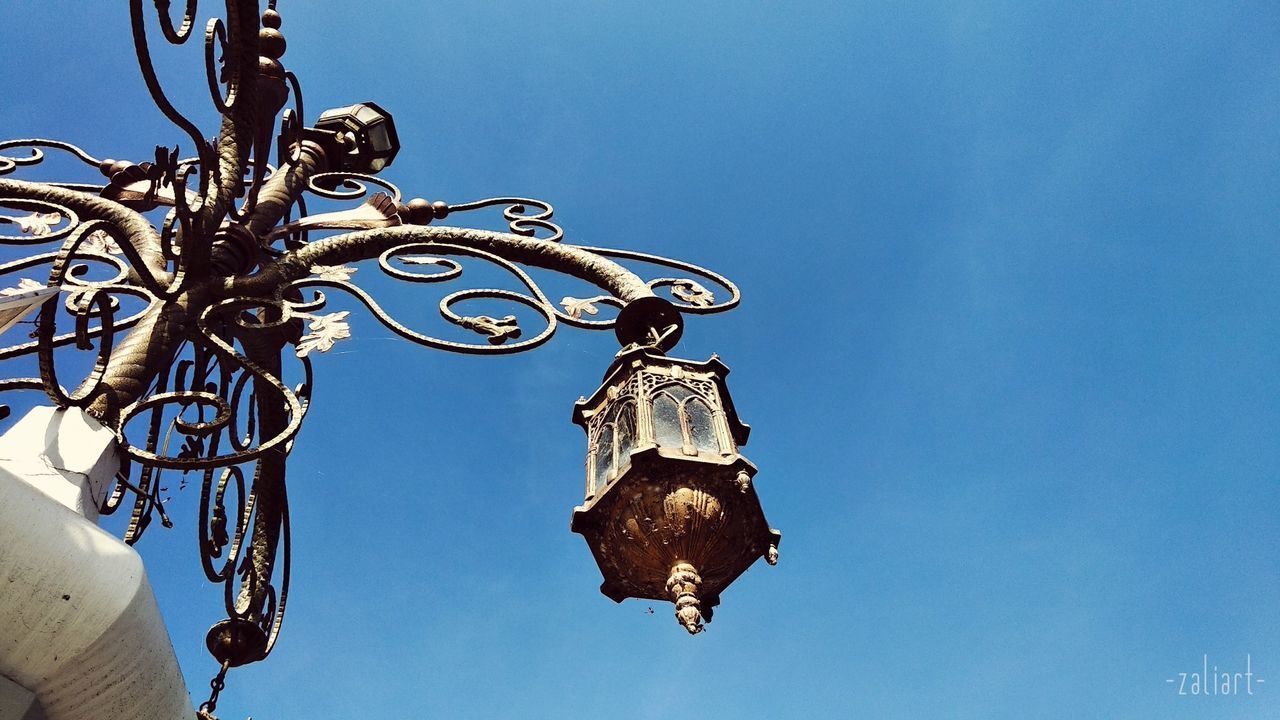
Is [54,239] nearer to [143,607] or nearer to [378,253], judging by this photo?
[378,253]

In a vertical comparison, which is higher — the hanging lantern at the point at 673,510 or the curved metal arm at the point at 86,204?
the curved metal arm at the point at 86,204

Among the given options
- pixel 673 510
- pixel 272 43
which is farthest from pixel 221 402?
pixel 272 43

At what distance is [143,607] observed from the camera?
1.88 metres

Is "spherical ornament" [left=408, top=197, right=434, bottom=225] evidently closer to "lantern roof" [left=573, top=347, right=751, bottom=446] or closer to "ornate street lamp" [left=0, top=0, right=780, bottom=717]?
"ornate street lamp" [left=0, top=0, right=780, bottom=717]

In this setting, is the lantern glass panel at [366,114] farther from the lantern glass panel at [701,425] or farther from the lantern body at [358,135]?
the lantern glass panel at [701,425]

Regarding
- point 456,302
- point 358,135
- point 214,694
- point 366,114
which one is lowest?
point 214,694

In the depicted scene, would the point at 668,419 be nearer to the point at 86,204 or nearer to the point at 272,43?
the point at 86,204

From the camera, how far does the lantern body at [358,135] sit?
4.73m

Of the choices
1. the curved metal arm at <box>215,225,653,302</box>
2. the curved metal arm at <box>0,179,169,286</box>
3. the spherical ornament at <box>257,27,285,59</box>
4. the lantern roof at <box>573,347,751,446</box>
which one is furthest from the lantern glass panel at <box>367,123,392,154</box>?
the lantern roof at <box>573,347,751,446</box>

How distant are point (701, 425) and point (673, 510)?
0.34m

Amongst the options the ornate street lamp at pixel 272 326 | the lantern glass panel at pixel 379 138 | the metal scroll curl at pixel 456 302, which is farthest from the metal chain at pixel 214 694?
the lantern glass panel at pixel 379 138

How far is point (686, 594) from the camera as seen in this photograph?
7.17 ft

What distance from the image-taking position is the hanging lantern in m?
2.25

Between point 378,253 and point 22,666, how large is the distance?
1.95m
